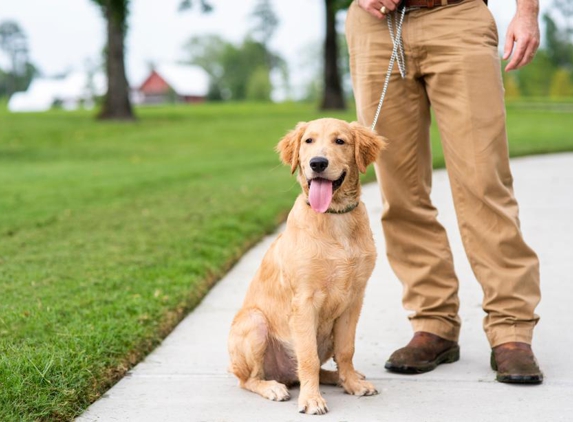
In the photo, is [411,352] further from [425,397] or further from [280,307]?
[280,307]

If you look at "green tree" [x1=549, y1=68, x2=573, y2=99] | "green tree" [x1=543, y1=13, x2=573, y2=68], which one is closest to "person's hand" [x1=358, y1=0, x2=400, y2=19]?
"green tree" [x1=549, y1=68, x2=573, y2=99]

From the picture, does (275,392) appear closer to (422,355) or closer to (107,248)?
(422,355)

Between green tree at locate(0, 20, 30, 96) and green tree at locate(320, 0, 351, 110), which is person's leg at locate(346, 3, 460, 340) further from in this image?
green tree at locate(0, 20, 30, 96)

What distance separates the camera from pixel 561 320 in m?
5.07

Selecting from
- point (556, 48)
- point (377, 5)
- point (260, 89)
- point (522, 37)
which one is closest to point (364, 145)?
point (377, 5)

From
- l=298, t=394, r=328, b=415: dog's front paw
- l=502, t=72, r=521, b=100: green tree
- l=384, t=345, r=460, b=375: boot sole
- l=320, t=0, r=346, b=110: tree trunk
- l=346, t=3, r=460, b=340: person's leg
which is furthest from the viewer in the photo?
l=502, t=72, r=521, b=100: green tree

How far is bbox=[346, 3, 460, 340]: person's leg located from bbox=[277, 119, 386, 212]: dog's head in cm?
37

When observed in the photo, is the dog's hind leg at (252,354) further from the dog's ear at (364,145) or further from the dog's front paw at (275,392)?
the dog's ear at (364,145)

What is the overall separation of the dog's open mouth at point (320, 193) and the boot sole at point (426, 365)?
104 cm

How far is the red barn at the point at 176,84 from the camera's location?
323 ft

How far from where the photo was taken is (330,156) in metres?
3.74

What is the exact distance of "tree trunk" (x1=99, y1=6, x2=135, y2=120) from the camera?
86.3 feet

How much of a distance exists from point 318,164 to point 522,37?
47.7 inches

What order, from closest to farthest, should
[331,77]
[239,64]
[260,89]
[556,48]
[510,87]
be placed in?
1. [331,77]
2. [510,87]
3. [556,48]
4. [260,89]
5. [239,64]
